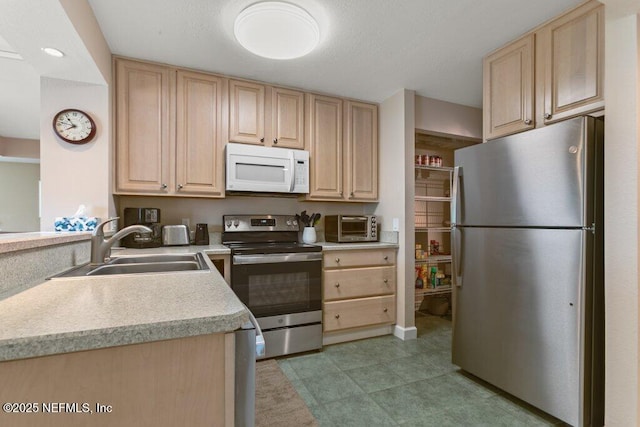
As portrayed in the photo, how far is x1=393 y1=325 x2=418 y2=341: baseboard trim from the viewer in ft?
9.37

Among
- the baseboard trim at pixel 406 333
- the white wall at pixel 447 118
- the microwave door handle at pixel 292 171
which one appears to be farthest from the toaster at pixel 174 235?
the white wall at pixel 447 118

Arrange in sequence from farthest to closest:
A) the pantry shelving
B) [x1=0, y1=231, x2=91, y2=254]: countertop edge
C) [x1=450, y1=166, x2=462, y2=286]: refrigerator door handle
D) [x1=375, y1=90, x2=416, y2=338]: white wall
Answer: the pantry shelving, [x1=375, y1=90, x2=416, y2=338]: white wall, [x1=450, y1=166, x2=462, y2=286]: refrigerator door handle, [x1=0, y1=231, x2=91, y2=254]: countertop edge

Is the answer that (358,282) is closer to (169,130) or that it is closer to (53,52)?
(169,130)

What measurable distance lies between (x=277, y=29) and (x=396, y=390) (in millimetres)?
2326

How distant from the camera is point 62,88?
2115 millimetres

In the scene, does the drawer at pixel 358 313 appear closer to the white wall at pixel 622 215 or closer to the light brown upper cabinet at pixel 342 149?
the light brown upper cabinet at pixel 342 149

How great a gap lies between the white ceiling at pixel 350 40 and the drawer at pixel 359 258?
1.53 metres

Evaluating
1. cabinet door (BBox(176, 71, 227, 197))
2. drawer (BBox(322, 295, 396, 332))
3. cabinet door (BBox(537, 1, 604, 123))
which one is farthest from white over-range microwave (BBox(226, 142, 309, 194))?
cabinet door (BBox(537, 1, 604, 123))

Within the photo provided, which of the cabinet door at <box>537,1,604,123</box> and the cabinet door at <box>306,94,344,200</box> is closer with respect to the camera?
the cabinet door at <box>537,1,604,123</box>

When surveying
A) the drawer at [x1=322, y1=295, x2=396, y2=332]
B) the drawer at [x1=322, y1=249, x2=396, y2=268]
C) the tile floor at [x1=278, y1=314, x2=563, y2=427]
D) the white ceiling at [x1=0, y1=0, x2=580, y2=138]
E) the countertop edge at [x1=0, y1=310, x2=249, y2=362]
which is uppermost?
the white ceiling at [x1=0, y1=0, x2=580, y2=138]

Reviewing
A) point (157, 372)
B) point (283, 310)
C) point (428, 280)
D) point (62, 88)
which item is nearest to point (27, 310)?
point (157, 372)

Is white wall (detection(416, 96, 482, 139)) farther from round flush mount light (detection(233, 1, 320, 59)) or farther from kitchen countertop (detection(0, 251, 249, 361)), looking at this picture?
kitchen countertop (detection(0, 251, 249, 361))

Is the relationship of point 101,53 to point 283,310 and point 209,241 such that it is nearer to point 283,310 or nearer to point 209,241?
point 209,241

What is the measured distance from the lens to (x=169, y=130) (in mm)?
2471
